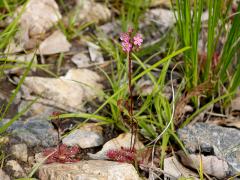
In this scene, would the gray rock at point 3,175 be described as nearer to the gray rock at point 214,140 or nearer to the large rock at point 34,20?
the gray rock at point 214,140

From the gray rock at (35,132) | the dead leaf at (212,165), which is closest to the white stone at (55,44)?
the gray rock at (35,132)

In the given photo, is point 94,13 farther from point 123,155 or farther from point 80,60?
point 123,155

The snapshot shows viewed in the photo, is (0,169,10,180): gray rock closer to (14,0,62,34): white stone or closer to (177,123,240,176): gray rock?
(177,123,240,176): gray rock

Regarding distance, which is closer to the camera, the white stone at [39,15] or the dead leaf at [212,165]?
the dead leaf at [212,165]

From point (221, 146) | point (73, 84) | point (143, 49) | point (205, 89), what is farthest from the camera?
point (143, 49)

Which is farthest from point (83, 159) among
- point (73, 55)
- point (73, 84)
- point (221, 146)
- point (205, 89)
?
point (73, 55)

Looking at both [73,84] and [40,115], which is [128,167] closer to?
[40,115]
